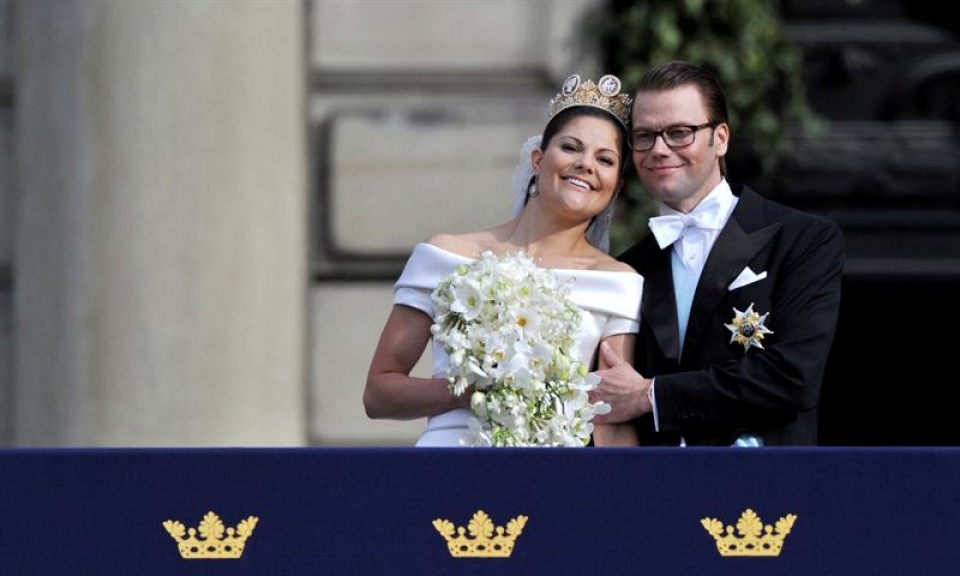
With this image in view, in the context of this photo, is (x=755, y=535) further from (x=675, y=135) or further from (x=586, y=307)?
(x=675, y=135)

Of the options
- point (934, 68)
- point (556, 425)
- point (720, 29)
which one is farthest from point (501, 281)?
point (934, 68)

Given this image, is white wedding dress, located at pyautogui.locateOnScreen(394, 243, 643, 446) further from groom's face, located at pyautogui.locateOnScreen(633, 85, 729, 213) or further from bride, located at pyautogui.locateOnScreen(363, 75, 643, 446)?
groom's face, located at pyautogui.locateOnScreen(633, 85, 729, 213)

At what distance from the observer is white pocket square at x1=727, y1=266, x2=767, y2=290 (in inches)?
148

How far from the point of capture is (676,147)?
12.5 ft

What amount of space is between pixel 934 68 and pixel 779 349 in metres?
3.77

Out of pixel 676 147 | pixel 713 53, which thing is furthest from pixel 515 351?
pixel 713 53

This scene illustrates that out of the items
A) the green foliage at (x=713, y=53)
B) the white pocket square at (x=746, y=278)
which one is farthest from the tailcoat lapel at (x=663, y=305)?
the green foliage at (x=713, y=53)

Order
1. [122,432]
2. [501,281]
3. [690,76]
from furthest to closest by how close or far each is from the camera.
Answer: [122,432], [690,76], [501,281]

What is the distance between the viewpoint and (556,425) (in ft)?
11.7

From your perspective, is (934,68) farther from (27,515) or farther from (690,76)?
(27,515)

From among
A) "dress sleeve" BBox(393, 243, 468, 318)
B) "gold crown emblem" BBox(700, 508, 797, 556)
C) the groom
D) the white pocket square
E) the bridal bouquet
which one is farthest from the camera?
"dress sleeve" BBox(393, 243, 468, 318)

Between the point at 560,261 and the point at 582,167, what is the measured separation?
22cm

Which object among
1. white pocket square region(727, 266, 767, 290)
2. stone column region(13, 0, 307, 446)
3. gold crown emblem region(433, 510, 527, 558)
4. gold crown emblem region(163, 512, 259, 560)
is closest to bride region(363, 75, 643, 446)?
white pocket square region(727, 266, 767, 290)

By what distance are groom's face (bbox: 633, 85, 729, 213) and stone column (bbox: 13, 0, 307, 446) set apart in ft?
9.23
